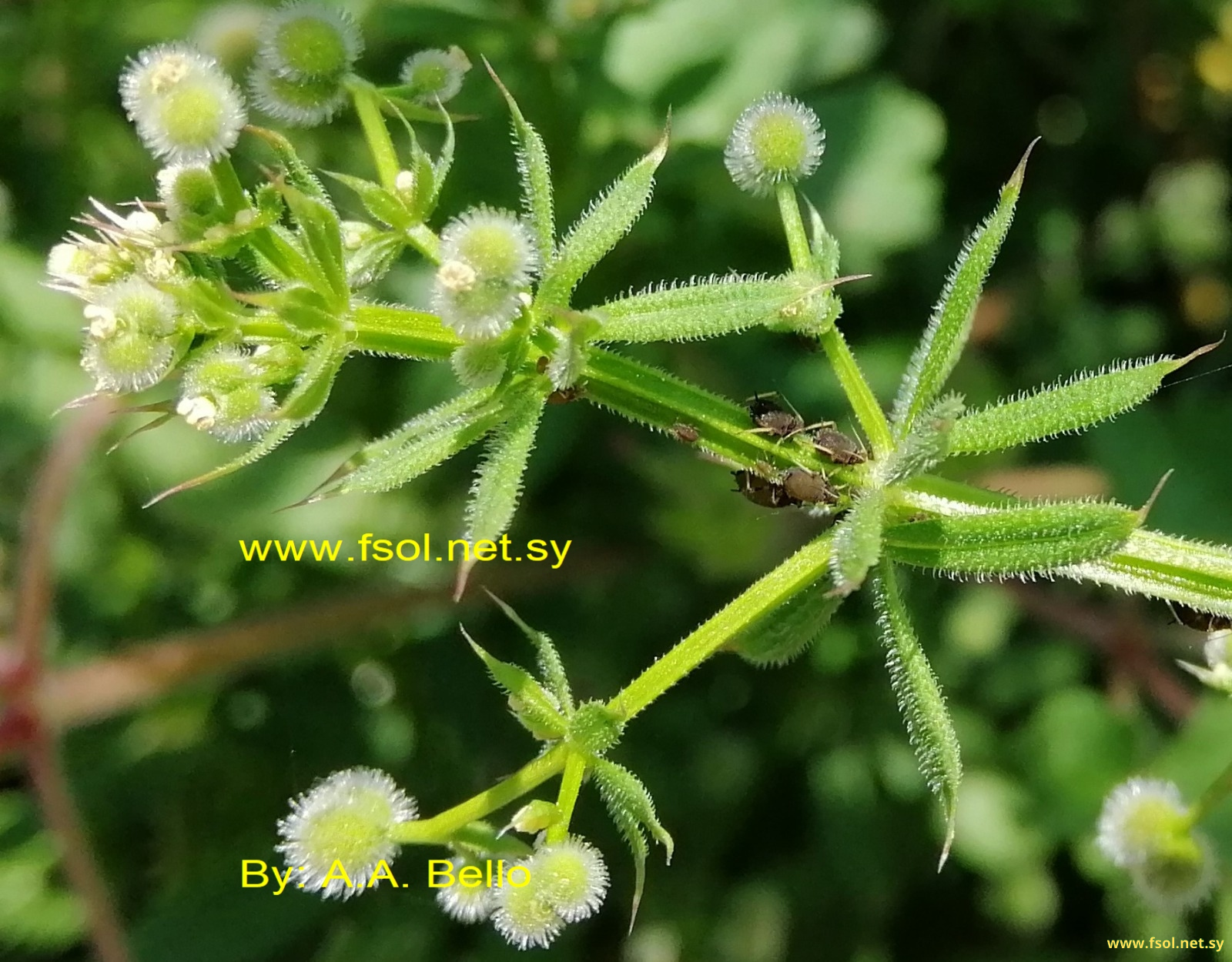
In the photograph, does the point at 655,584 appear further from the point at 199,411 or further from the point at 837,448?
the point at 199,411

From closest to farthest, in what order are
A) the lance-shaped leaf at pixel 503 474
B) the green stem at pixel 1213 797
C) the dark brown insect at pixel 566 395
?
the lance-shaped leaf at pixel 503 474
the dark brown insect at pixel 566 395
the green stem at pixel 1213 797

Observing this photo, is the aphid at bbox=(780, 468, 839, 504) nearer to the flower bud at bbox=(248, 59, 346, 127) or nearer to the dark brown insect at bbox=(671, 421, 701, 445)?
the dark brown insect at bbox=(671, 421, 701, 445)

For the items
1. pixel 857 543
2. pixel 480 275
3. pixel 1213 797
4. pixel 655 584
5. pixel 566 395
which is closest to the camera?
pixel 480 275

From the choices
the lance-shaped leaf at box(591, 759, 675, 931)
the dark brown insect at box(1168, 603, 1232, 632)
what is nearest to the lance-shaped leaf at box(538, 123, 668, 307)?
the lance-shaped leaf at box(591, 759, 675, 931)

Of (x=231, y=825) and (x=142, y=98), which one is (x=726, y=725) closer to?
(x=231, y=825)

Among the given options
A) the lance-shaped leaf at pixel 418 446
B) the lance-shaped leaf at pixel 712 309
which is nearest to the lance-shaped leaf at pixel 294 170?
the lance-shaped leaf at pixel 418 446

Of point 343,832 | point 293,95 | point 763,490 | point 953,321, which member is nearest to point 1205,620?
point 953,321

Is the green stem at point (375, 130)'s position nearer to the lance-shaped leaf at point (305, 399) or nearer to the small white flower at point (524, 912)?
the lance-shaped leaf at point (305, 399)
